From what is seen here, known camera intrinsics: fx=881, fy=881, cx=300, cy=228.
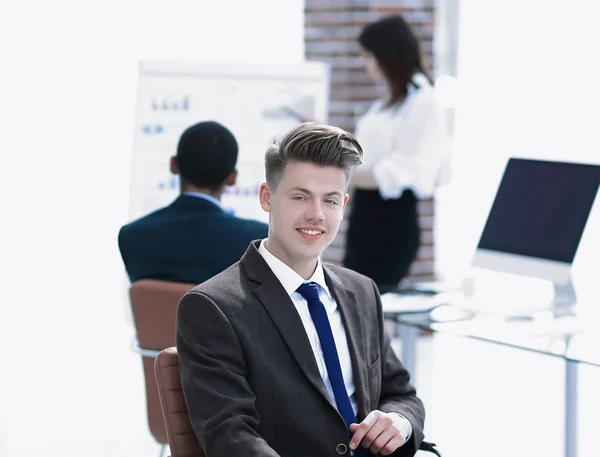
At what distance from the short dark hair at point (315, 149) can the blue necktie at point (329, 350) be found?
0.21m

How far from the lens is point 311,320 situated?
5.08ft

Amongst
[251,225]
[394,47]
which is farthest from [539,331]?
[394,47]

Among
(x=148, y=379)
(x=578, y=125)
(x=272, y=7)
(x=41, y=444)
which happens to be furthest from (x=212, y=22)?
(x=148, y=379)

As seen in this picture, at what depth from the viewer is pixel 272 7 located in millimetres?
4887

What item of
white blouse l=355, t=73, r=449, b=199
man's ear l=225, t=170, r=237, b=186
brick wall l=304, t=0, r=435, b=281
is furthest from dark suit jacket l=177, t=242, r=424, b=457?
brick wall l=304, t=0, r=435, b=281

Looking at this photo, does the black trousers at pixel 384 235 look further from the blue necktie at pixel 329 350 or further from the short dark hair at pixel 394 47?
the blue necktie at pixel 329 350

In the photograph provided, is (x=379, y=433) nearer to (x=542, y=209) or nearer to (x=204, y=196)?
(x=204, y=196)

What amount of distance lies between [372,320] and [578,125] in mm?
3288

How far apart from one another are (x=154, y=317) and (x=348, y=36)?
3.18 meters

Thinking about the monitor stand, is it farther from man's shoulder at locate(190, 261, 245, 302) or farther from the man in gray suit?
man's shoulder at locate(190, 261, 245, 302)

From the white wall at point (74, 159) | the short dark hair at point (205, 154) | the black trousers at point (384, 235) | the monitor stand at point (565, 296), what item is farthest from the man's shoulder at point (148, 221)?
the white wall at point (74, 159)

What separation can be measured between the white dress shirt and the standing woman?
203 centimetres

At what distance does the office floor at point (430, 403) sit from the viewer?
359 centimetres

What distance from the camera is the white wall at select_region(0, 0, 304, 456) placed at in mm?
4461
